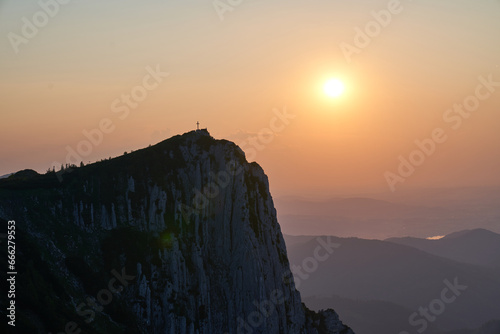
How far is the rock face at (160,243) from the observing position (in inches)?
5640

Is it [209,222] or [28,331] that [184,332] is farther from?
[28,331]

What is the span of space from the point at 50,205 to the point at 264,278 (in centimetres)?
6662

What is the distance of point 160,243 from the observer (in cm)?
16338

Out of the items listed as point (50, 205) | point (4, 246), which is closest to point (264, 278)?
point (50, 205)

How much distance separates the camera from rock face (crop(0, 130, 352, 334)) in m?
143

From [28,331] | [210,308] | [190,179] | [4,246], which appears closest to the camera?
[28,331]

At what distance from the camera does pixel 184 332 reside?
15788cm

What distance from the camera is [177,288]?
527 ft

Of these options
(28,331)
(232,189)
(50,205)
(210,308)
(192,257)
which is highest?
(232,189)

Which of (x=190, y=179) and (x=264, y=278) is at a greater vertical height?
(x=190, y=179)

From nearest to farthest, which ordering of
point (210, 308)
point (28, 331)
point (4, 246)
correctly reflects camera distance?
point (28, 331)
point (4, 246)
point (210, 308)

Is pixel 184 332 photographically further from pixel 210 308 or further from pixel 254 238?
pixel 254 238

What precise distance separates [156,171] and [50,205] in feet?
108

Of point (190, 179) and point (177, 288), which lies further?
point (190, 179)
